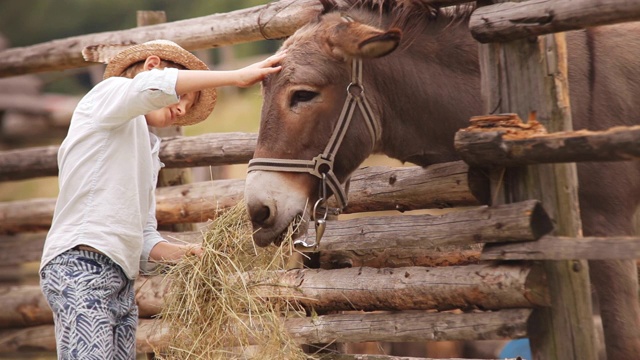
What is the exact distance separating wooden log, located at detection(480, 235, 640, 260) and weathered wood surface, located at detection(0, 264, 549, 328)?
76 mm

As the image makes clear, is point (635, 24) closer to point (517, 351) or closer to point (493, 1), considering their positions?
point (493, 1)

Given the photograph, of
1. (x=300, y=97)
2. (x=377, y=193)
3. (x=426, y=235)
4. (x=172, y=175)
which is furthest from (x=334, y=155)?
(x=172, y=175)

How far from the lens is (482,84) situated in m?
3.70

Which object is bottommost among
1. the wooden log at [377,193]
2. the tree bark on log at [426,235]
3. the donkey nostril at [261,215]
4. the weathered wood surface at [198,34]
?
the tree bark on log at [426,235]

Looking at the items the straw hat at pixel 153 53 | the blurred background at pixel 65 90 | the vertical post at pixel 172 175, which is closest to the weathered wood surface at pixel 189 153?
the vertical post at pixel 172 175

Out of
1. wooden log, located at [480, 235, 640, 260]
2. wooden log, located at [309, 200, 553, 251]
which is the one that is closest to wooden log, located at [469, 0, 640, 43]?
wooden log, located at [309, 200, 553, 251]

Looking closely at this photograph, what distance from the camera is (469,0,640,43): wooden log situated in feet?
10.6

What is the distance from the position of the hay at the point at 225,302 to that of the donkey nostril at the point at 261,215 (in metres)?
→ 0.16

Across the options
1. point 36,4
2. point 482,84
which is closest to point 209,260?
point 482,84

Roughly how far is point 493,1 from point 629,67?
77cm

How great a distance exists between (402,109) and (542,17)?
0.82 metres

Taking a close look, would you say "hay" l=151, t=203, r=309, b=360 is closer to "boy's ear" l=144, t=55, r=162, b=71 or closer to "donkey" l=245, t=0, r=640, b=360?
"donkey" l=245, t=0, r=640, b=360

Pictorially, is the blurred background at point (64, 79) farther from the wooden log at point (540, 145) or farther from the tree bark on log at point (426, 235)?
the wooden log at point (540, 145)

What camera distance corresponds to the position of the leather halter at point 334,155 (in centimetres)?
369
